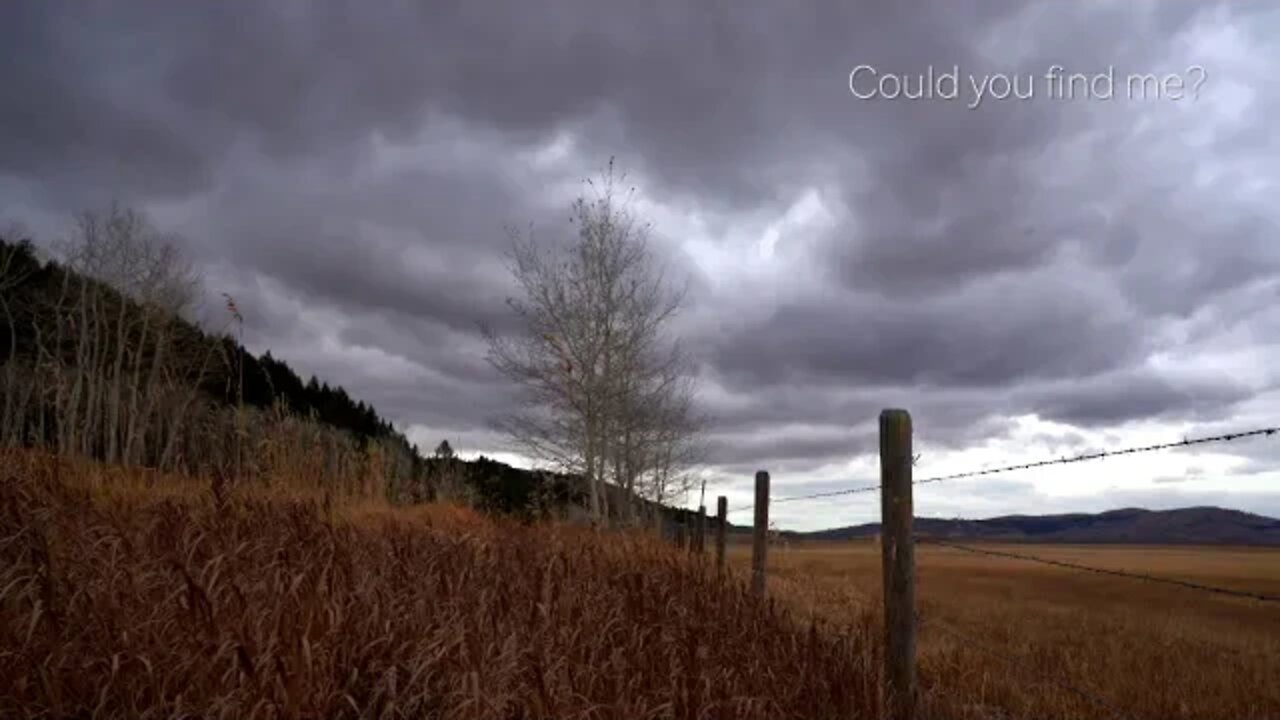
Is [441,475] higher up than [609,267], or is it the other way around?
[609,267]

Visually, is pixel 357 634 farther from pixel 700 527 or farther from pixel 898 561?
pixel 700 527

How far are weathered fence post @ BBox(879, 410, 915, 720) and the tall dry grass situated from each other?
0.21 metres

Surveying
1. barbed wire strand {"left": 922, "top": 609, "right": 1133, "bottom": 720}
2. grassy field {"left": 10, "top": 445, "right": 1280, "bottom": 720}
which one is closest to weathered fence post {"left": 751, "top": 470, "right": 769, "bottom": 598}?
grassy field {"left": 10, "top": 445, "right": 1280, "bottom": 720}

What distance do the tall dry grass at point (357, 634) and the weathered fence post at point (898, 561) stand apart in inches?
8.4

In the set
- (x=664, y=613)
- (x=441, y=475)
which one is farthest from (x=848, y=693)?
(x=441, y=475)

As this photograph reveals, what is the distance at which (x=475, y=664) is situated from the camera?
3.92 meters

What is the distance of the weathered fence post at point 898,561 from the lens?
207 inches

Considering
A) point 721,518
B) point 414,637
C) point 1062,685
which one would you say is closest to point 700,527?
point 721,518

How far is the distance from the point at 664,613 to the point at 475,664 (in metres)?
1.83

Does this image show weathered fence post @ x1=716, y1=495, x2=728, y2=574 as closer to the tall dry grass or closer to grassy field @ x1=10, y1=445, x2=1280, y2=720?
grassy field @ x1=10, y1=445, x2=1280, y2=720

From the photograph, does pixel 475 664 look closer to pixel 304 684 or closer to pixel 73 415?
pixel 304 684

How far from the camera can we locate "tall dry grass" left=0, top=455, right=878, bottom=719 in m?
3.53

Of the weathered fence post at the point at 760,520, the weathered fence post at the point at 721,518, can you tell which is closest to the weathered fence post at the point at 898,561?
the weathered fence post at the point at 760,520

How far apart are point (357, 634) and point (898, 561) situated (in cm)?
303
